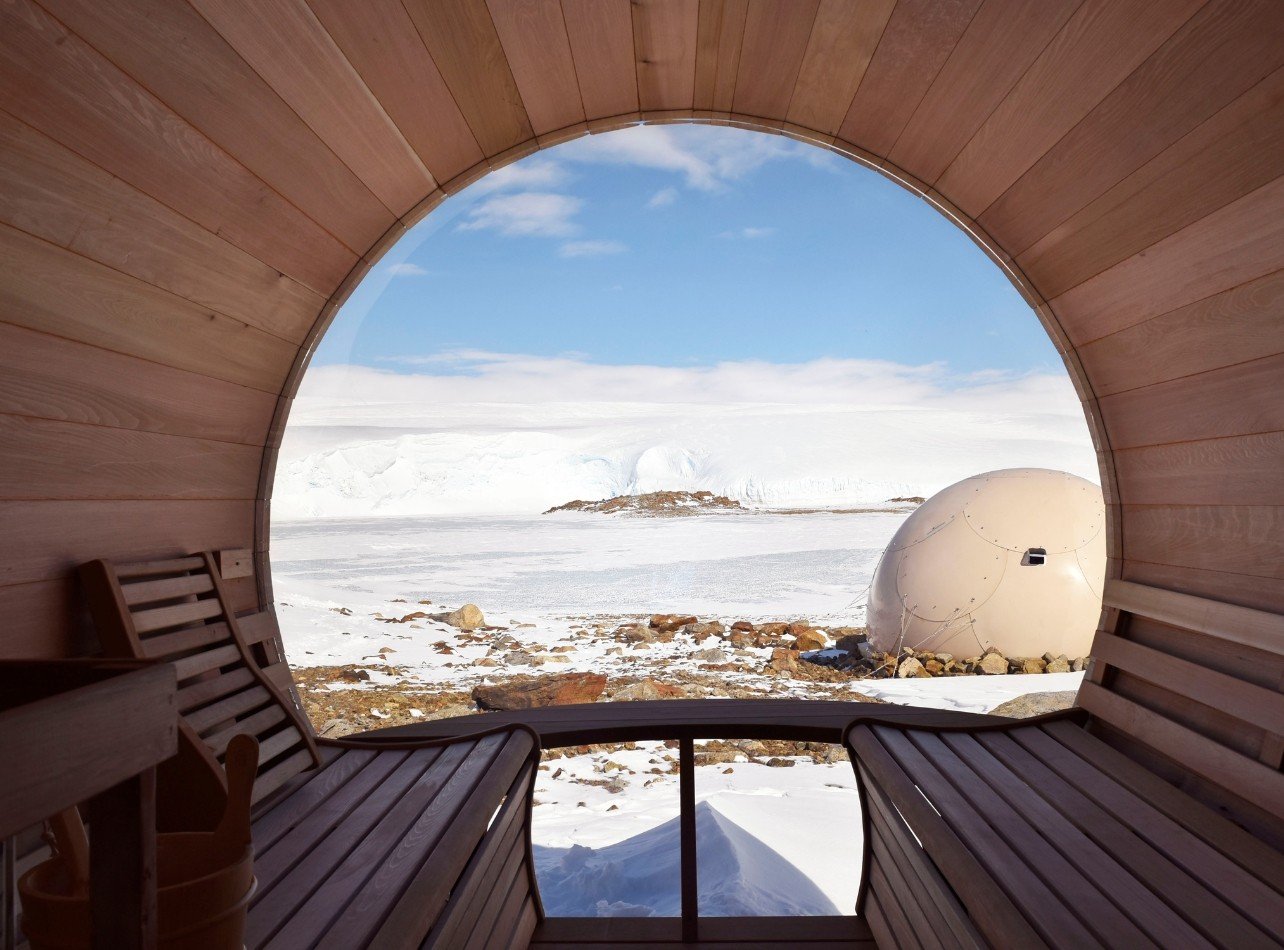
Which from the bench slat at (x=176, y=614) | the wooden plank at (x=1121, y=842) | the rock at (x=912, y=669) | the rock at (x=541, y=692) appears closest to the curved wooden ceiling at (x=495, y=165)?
the bench slat at (x=176, y=614)

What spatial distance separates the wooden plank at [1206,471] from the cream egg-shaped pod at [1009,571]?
354cm

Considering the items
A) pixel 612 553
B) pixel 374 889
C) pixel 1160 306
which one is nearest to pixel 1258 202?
pixel 1160 306

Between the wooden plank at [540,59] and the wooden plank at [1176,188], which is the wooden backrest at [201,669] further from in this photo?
the wooden plank at [1176,188]

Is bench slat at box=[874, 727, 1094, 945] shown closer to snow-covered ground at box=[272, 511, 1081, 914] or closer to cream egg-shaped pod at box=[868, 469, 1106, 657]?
snow-covered ground at box=[272, 511, 1081, 914]

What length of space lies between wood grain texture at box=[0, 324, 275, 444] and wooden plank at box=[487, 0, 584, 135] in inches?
42.3

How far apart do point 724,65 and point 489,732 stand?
1.85 metres

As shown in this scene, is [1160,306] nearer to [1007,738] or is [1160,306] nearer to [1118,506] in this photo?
[1118,506]

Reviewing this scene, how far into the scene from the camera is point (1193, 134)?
5.56ft

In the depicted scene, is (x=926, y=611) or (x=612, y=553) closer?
(x=926, y=611)

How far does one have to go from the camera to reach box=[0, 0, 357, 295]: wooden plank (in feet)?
4.29

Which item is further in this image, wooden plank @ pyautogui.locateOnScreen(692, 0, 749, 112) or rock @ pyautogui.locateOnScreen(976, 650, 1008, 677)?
Answer: rock @ pyautogui.locateOnScreen(976, 650, 1008, 677)

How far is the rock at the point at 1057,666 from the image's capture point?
225 inches

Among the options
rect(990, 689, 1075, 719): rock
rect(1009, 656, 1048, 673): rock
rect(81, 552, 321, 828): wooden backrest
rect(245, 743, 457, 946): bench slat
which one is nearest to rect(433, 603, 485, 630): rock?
rect(1009, 656, 1048, 673): rock

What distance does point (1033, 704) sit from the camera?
15.4 feet
